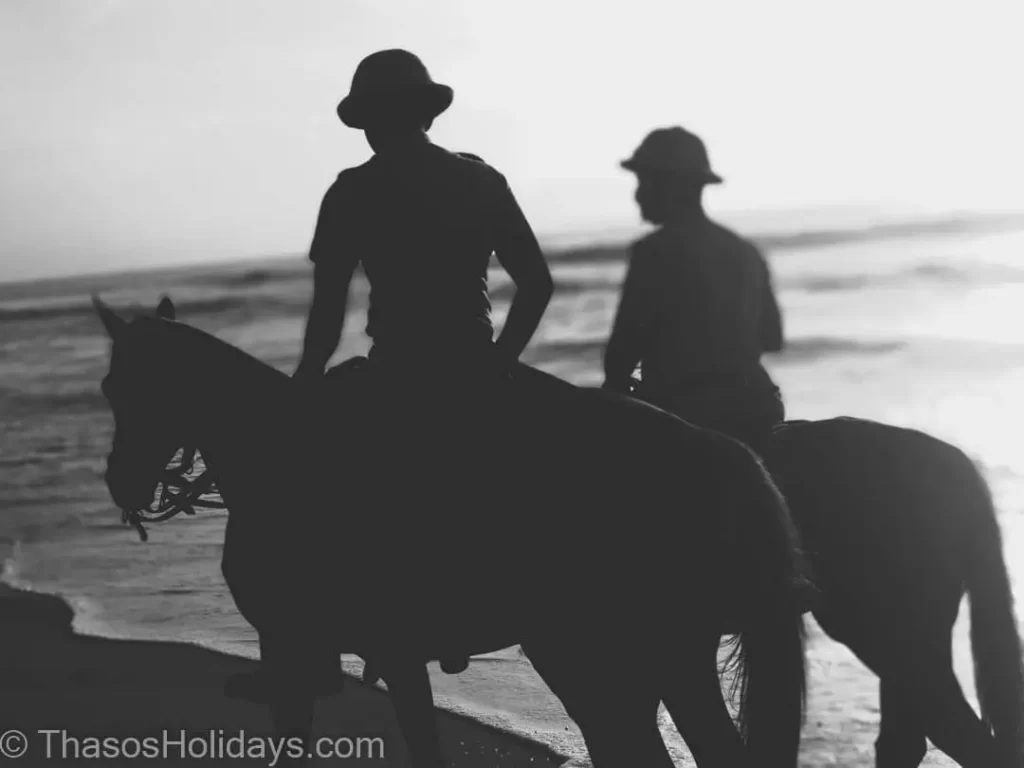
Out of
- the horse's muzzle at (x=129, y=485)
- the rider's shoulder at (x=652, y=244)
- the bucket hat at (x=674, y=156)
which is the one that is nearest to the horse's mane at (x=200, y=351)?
the horse's muzzle at (x=129, y=485)

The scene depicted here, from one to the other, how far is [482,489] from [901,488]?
69.7 inches

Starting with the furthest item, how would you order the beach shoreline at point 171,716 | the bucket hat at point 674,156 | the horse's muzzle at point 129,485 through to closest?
the beach shoreline at point 171,716 → the bucket hat at point 674,156 → the horse's muzzle at point 129,485

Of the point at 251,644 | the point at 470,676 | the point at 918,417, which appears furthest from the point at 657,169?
the point at 918,417

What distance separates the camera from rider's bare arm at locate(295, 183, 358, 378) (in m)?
3.55

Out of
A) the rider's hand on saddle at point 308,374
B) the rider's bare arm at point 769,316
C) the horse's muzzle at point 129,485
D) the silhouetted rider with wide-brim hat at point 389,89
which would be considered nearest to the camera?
the silhouetted rider with wide-brim hat at point 389,89

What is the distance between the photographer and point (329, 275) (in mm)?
3582

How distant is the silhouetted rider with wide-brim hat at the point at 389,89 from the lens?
350cm

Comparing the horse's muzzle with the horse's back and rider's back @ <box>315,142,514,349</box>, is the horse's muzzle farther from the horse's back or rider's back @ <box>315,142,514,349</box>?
the horse's back

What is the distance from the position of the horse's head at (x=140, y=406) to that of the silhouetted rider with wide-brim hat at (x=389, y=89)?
1.03m

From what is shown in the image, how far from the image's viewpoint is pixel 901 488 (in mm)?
4449

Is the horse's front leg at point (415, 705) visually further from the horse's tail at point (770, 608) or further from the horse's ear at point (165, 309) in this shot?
the horse's ear at point (165, 309)

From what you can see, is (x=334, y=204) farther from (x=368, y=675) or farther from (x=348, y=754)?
(x=348, y=754)

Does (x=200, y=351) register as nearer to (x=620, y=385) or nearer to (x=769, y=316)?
(x=620, y=385)

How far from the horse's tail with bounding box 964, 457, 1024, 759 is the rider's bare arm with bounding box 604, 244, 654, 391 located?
1.31 meters
